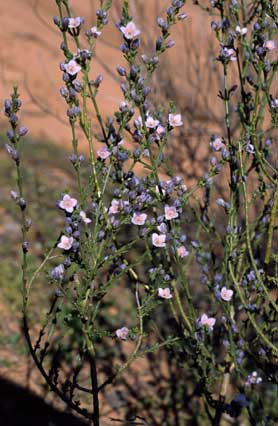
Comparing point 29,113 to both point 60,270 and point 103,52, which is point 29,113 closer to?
point 103,52

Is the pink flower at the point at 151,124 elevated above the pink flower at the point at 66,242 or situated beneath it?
elevated above

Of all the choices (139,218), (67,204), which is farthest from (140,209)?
(67,204)

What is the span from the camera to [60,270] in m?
2.30

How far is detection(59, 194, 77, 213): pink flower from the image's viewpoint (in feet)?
7.47

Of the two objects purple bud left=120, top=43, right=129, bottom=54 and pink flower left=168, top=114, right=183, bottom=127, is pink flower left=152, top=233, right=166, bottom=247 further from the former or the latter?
purple bud left=120, top=43, right=129, bottom=54

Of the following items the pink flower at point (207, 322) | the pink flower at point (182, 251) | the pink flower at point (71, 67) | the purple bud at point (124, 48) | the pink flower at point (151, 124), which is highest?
the purple bud at point (124, 48)

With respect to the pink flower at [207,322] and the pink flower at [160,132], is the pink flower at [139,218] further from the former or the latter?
the pink flower at [207,322]

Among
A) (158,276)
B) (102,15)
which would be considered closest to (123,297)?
(158,276)

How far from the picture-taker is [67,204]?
2.29m

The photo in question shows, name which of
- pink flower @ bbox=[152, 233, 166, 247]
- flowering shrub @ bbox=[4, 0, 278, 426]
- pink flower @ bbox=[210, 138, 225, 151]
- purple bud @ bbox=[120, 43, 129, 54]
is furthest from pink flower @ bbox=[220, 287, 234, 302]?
purple bud @ bbox=[120, 43, 129, 54]

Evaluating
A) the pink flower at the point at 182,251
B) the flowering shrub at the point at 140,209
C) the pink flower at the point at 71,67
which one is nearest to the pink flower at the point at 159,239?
the flowering shrub at the point at 140,209

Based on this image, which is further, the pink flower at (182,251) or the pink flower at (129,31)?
the pink flower at (182,251)

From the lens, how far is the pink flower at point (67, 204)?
2.28 metres

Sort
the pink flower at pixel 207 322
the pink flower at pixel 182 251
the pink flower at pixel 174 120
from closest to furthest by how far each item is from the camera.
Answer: the pink flower at pixel 174 120
the pink flower at pixel 207 322
the pink flower at pixel 182 251
